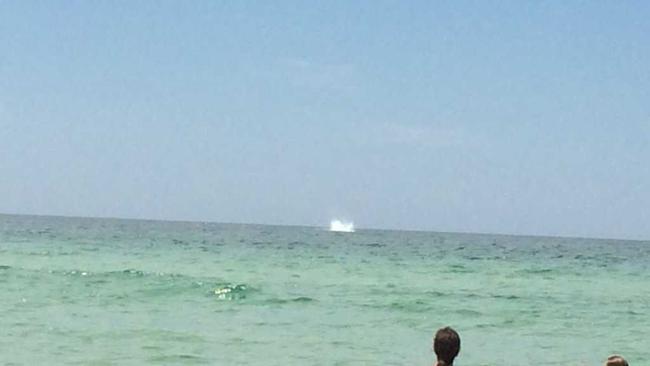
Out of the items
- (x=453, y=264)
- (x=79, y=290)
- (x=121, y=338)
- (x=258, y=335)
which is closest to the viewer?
(x=121, y=338)

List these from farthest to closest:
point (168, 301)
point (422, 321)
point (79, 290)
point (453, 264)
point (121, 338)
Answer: point (453, 264), point (79, 290), point (168, 301), point (422, 321), point (121, 338)

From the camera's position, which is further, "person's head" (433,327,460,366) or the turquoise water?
the turquoise water

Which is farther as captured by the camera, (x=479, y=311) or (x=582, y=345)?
(x=479, y=311)

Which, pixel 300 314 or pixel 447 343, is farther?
pixel 300 314

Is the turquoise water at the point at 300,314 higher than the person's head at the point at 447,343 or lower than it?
lower

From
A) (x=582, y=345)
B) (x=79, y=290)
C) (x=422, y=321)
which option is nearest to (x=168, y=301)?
(x=79, y=290)

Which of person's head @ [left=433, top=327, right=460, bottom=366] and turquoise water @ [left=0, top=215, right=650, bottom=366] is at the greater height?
person's head @ [left=433, top=327, right=460, bottom=366]

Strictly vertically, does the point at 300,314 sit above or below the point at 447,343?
below

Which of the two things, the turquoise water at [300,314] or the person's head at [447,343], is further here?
the turquoise water at [300,314]

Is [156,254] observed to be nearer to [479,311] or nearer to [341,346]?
[479,311]

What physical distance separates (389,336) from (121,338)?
4.39 m

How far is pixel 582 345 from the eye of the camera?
1745 cm

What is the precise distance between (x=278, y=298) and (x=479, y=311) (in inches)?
178

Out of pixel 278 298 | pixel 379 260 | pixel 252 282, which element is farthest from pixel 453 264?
pixel 278 298
